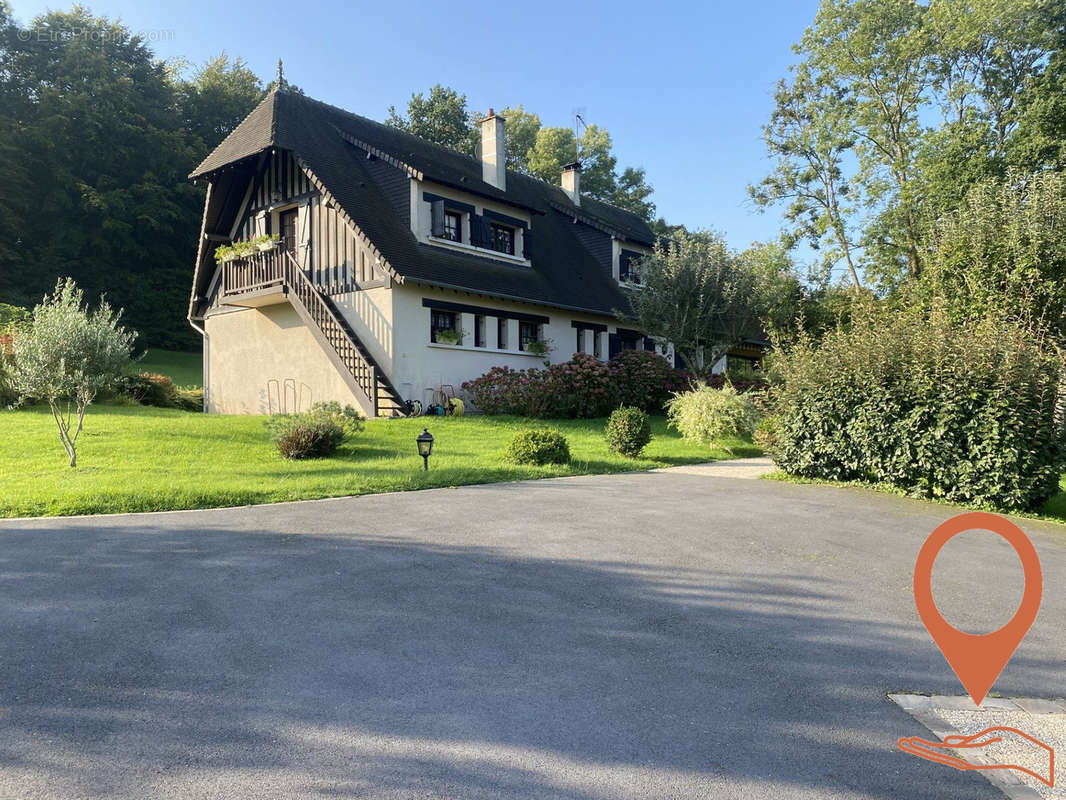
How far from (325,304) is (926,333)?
1448cm

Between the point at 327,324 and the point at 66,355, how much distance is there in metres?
8.08

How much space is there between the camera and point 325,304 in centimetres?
1853

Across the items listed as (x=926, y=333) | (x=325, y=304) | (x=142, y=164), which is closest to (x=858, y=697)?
(x=926, y=333)

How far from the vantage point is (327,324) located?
736 inches

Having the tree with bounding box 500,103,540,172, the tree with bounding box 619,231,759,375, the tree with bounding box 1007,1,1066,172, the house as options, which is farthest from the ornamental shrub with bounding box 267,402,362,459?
the tree with bounding box 500,103,540,172

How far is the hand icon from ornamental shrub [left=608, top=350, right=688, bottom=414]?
1763 centimetres

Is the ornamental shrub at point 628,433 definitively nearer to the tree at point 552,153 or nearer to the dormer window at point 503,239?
the dormer window at point 503,239

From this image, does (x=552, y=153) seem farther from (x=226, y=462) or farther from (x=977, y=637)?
(x=977, y=637)

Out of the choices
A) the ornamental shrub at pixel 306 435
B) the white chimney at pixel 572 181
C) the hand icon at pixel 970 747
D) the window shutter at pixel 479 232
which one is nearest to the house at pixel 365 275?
the window shutter at pixel 479 232

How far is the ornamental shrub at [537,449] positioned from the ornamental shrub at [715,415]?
180 inches

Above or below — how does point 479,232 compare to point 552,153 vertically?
below

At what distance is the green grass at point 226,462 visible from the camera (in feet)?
27.7

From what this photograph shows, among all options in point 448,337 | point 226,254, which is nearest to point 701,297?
point 448,337

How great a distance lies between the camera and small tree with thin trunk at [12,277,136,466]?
421 inches
